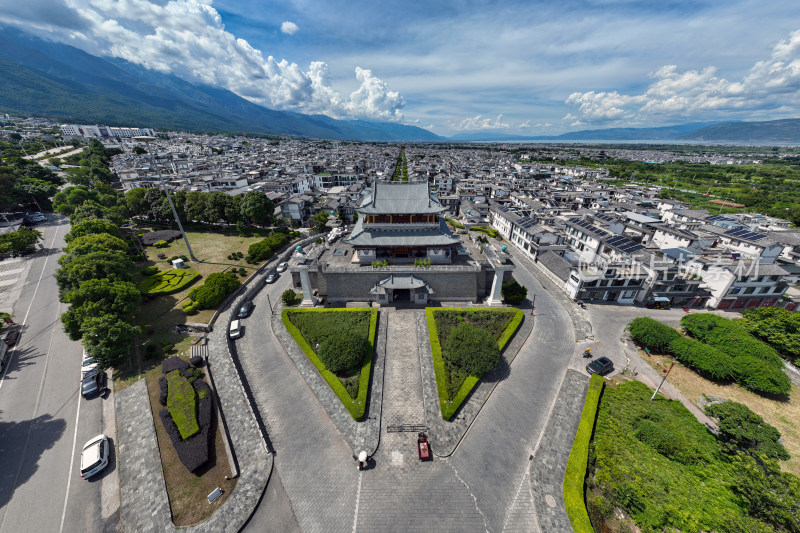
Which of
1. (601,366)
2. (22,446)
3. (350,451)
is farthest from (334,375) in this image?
(601,366)

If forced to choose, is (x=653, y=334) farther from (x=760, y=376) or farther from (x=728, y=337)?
(x=760, y=376)

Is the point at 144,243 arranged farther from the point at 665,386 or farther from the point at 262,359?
the point at 665,386

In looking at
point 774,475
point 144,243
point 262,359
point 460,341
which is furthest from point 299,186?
point 774,475

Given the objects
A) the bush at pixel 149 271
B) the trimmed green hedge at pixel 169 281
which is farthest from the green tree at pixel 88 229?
the trimmed green hedge at pixel 169 281

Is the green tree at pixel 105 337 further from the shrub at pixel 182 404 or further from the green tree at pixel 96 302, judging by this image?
the shrub at pixel 182 404

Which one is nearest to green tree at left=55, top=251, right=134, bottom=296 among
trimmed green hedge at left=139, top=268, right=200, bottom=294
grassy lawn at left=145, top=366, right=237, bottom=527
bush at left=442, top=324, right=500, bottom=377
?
trimmed green hedge at left=139, top=268, right=200, bottom=294
